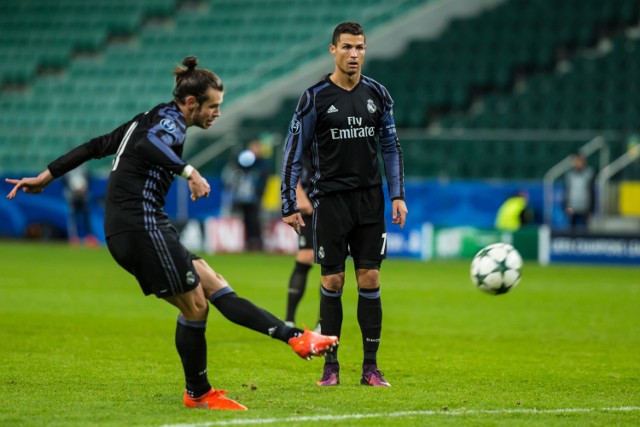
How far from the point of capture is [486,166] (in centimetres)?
2289

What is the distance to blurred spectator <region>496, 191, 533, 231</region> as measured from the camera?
2152cm

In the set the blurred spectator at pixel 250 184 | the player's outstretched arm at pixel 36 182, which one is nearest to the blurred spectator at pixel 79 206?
the blurred spectator at pixel 250 184

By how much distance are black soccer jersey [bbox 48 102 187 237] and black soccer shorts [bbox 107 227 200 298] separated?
0.06 m

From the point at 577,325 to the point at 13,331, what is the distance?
5831mm

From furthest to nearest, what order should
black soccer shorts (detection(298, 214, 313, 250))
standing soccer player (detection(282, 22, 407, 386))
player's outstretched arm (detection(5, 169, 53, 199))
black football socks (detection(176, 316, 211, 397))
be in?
black soccer shorts (detection(298, 214, 313, 250)), standing soccer player (detection(282, 22, 407, 386)), player's outstretched arm (detection(5, 169, 53, 199)), black football socks (detection(176, 316, 211, 397))

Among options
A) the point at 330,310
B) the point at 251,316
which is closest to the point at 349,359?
the point at 330,310

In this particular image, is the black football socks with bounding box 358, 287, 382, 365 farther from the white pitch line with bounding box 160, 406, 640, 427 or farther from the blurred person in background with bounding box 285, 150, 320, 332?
the blurred person in background with bounding box 285, 150, 320, 332

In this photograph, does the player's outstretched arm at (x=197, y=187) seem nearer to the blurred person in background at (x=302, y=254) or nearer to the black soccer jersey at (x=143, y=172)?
the black soccer jersey at (x=143, y=172)

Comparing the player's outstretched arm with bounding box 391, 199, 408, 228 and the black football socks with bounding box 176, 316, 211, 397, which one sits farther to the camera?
the player's outstretched arm with bounding box 391, 199, 408, 228

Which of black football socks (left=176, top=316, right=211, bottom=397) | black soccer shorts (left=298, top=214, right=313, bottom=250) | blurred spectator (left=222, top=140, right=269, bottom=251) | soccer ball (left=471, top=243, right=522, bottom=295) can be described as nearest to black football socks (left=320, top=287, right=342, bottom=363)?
black football socks (left=176, top=316, right=211, bottom=397)

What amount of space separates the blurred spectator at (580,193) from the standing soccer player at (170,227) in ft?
50.4

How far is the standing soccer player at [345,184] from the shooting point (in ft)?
24.7

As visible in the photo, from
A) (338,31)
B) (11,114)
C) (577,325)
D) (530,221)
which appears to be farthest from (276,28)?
(338,31)

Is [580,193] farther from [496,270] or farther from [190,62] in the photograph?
[190,62]
